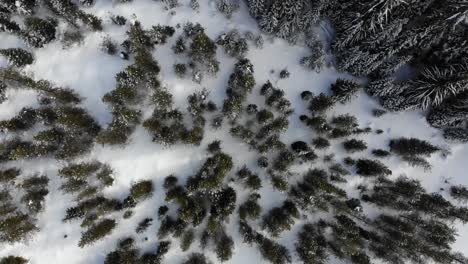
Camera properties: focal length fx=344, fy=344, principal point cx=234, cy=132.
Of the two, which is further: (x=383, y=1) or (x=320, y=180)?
(x=320, y=180)

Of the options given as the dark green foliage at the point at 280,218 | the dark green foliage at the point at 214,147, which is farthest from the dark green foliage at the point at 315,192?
the dark green foliage at the point at 214,147

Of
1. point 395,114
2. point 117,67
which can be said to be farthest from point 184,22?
point 395,114

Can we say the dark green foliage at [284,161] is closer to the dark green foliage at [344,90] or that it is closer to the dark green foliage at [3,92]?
the dark green foliage at [344,90]

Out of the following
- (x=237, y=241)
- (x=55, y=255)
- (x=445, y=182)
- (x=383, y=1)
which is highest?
(x=383, y=1)

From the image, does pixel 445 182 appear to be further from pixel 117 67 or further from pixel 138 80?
pixel 117 67

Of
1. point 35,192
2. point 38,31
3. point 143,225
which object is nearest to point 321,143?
point 143,225

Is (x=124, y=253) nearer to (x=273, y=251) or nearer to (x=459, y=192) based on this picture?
(x=273, y=251)
